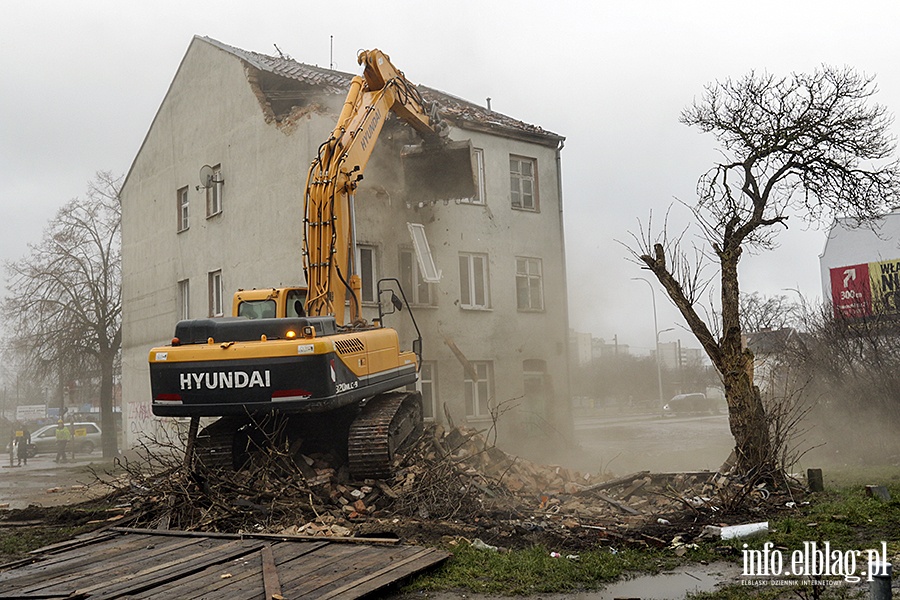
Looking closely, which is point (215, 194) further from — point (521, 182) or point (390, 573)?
point (390, 573)

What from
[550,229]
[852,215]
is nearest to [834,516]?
[852,215]

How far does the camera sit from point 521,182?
23578mm

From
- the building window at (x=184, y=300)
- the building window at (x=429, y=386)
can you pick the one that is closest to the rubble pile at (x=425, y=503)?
the building window at (x=429, y=386)

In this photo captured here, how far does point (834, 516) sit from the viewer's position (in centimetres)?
955

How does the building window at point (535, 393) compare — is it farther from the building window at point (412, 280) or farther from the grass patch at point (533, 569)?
the grass patch at point (533, 569)

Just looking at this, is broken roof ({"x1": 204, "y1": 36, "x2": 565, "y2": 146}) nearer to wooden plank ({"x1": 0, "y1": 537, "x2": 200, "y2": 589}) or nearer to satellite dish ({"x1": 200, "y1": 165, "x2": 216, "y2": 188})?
satellite dish ({"x1": 200, "y1": 165, "x2": 216, "y2": 188})

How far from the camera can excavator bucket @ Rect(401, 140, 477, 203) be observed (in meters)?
17.9

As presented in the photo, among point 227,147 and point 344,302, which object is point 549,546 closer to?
point 344,302

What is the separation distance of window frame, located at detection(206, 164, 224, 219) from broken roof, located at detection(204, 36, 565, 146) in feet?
9.52

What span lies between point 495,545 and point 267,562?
2.45m

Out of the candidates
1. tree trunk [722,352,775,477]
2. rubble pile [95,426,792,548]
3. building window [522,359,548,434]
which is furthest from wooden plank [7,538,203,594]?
building window [522,359,548,434]

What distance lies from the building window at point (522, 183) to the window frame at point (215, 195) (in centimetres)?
754

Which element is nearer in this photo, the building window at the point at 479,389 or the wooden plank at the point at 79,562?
the wooden plank at the point at 79,562

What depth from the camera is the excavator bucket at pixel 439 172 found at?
58.7ft
